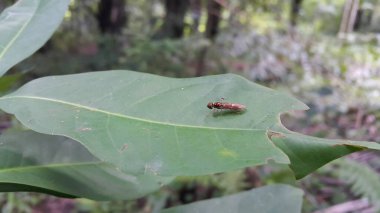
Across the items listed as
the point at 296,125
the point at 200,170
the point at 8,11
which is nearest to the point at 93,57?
the point at 296,125

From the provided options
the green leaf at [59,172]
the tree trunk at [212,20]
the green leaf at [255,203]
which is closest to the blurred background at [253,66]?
the tree trunk at [212,20]

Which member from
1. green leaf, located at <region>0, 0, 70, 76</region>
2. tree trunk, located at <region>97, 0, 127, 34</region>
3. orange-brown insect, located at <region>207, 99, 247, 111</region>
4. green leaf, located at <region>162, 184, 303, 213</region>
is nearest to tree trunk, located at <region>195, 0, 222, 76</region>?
tree trunk, located at <region>97, 0, 127, 34</region>

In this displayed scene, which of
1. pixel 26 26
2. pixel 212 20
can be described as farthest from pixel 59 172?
pixel 212 20

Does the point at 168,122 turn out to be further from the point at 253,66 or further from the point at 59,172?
the point at 253,66

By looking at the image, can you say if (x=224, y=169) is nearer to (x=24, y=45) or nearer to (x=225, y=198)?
(x=225, y=198)

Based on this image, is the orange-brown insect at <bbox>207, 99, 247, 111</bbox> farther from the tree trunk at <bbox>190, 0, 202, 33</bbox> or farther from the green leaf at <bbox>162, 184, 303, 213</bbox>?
the tree trunk at <bbox>190, 0, 202, 33</bbox>

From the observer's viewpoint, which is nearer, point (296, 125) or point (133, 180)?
point (133, 180)

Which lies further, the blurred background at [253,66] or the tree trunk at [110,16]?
the tree trunk at [110,16]

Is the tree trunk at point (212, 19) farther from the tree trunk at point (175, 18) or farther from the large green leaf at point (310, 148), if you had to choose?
the large green leaf at point (310, 148)

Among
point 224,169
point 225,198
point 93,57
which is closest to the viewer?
point 224,169
